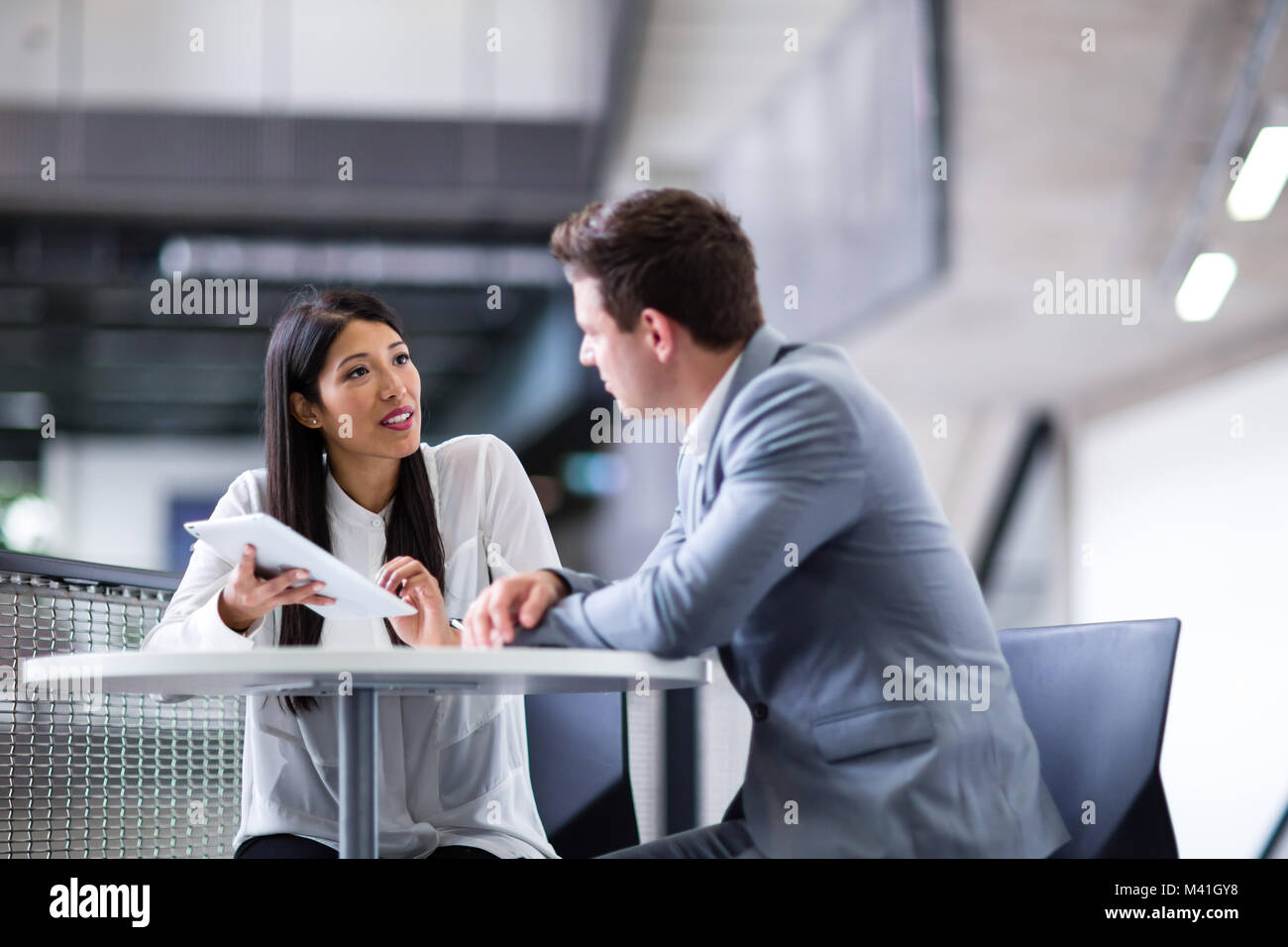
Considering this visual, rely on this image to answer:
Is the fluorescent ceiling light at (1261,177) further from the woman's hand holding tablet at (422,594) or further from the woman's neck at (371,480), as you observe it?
the woman's hand holding tablet at (422,594)

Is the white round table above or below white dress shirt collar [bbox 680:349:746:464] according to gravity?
below

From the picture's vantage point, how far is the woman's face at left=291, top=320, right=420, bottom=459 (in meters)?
2.01

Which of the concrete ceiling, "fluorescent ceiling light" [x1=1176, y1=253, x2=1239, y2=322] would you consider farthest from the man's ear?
"fluorescent ceiling light" [x1=1176, y1=253, x2=1239, y2=322]

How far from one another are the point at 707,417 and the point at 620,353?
13cm

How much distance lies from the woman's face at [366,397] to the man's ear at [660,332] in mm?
549

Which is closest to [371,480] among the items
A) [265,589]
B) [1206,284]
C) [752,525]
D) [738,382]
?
[265,589]

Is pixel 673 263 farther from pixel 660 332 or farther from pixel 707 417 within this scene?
pixel 707 417

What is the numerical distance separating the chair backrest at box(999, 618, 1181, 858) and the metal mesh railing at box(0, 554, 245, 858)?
1.40m

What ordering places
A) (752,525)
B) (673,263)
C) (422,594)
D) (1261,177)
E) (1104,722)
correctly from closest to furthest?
(752,525)
(673,263)
(1104,722)
(422,594)
(1261,177)

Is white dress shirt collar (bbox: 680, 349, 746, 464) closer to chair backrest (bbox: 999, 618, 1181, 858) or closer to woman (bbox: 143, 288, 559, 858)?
woman (bbox: 143, 288, 559, 858)

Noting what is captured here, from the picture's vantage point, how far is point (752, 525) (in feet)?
4.59
